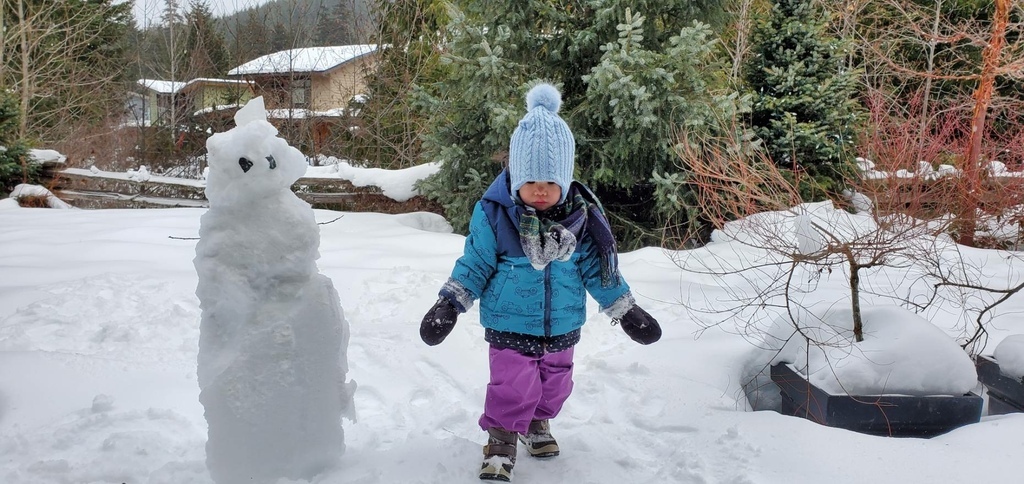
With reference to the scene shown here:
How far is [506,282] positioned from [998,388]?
276 centimetres

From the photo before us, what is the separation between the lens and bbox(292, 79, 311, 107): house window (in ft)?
55.5

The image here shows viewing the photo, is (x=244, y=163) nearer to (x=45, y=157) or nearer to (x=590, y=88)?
(x=590, y=88)

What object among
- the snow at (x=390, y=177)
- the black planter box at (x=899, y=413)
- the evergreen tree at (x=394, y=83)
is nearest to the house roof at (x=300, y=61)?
the evergreen tree at (x=394, y=83)

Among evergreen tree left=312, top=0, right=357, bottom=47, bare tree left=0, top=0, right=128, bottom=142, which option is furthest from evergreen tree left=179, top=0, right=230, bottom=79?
evergreen tree left=312, top=0, right=357, bottom=47

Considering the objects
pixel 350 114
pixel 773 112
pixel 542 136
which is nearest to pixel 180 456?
pixel 542 136

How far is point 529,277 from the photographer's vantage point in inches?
96.3

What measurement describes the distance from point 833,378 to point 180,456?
2.78 m

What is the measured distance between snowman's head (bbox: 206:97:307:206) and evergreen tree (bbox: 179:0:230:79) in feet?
63.9

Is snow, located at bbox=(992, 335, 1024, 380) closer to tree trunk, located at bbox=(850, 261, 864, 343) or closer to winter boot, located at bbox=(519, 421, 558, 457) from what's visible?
tree trunk, located at bbox=(850, 261, 864, 343)

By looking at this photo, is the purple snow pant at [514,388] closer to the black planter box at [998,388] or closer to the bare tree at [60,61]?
the black planter box at [998,388]

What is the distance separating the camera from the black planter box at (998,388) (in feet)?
10.5

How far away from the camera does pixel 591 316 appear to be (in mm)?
4617

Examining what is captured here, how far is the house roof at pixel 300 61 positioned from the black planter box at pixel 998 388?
50.4 feet

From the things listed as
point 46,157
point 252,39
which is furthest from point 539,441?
point 252,39
